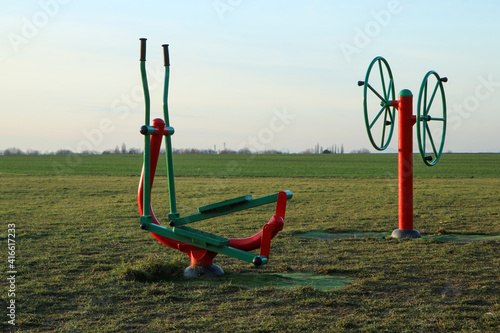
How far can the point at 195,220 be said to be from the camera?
6.20 m

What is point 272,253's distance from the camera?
8.10 m

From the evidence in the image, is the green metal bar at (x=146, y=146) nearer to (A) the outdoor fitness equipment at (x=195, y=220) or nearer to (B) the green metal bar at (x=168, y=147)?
(A) the outdoor fitness equipment at (x=195, y=220)

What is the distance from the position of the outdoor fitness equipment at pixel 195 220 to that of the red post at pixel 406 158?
4358mm

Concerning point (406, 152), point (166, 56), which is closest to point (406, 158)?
point (406, 152)

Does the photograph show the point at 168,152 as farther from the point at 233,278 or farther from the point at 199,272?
the point at 233,278

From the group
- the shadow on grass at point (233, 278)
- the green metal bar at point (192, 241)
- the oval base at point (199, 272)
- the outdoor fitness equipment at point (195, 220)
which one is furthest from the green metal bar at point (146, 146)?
the oval base at point (199, 272)

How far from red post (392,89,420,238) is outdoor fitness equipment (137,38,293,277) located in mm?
4358

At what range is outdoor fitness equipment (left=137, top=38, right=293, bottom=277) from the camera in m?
5.78

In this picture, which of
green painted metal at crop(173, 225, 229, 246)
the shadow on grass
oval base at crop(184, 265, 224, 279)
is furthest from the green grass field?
green painted metal at crop(173, 225, 229, 246)

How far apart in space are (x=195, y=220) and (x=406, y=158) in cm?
488

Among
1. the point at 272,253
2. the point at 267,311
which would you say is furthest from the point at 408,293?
the point at 272,253

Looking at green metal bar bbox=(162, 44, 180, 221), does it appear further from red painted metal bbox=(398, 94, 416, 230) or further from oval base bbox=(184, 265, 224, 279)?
red painted metal bbox=(398, 94, 416, 230)

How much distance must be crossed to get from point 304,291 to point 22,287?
125 inches

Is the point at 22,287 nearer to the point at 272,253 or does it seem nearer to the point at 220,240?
the point at 220,240
